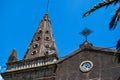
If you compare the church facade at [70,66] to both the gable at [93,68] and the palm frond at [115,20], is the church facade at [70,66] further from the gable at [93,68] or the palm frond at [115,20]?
the palm frond at [115,20]

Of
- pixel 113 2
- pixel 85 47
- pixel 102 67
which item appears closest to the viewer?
pixel 113 2

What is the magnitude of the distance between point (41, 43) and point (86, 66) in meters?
8.52

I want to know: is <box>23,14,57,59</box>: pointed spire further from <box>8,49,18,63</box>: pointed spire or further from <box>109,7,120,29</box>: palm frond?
<box>109,7,120,29</box>: palm frond

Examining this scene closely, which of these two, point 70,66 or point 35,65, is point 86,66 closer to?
point 70,66

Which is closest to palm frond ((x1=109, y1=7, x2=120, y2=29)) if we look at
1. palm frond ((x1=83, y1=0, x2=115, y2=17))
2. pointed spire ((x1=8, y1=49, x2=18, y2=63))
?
palm frond ((x1=83, y1=0, x2=115, y2=17))

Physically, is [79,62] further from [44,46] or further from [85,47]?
[44,46]

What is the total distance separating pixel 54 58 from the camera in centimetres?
3391

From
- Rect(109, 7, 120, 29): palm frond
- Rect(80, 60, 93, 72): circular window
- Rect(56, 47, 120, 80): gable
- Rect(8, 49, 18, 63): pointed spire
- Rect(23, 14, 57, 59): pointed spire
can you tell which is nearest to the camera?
Rect(109, 7, 120, 29): palm frond

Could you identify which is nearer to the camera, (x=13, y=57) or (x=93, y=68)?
(x=93, y=68)

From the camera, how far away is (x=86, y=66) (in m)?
32.1

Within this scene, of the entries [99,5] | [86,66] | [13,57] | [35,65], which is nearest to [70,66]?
[86,66]

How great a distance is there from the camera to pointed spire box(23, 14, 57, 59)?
124 feet


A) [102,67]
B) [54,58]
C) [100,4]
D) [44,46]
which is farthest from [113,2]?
[44,46]

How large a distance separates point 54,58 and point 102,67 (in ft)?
17.3
